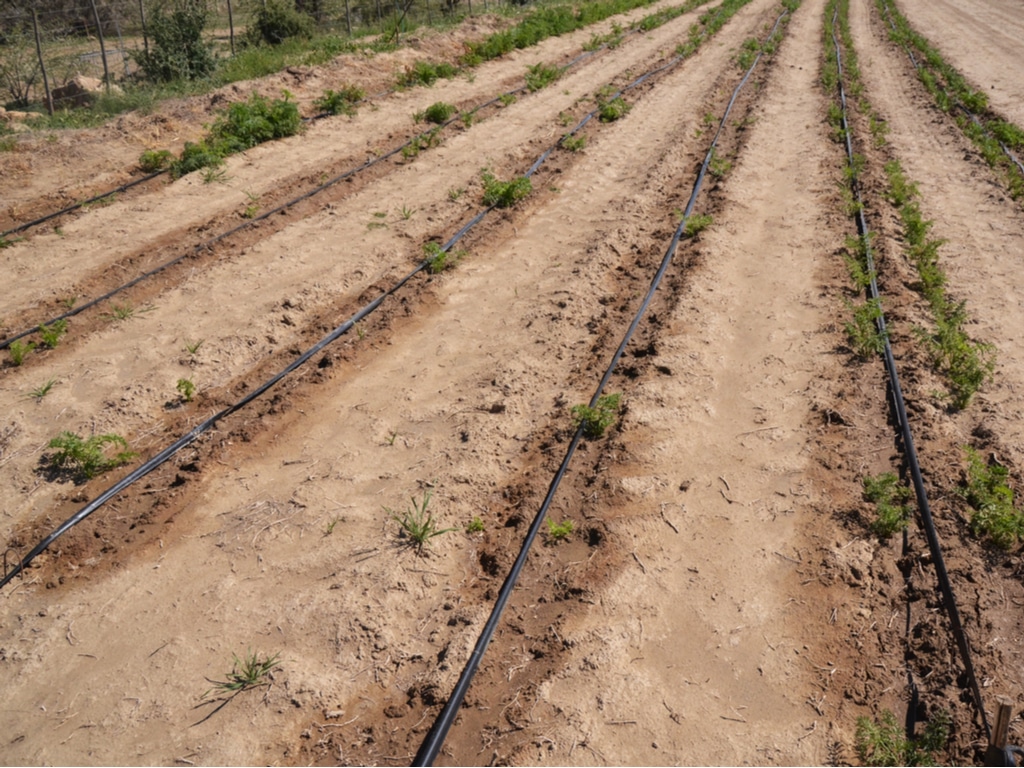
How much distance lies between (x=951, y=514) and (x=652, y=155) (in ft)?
26.3

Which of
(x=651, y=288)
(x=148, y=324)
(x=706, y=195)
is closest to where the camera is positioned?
(x=148, y=324)

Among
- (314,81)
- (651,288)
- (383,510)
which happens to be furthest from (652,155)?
(383,510)

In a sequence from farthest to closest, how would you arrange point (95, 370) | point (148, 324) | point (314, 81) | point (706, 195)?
point (314, 81), point (706, 195), point (148, 324), point (95, 370)

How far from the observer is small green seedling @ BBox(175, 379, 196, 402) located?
596 centimetres

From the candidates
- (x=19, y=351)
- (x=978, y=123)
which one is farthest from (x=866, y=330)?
(x=978, y=123)

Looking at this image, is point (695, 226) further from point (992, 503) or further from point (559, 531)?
point (559, 531)

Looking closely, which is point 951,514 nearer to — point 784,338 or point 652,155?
point 784,338

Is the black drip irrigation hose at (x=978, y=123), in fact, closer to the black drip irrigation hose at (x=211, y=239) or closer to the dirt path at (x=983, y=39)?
the dirt path at (x=983, y=39)

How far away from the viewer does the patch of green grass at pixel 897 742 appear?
338 centimetres

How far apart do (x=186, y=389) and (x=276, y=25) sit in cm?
1637

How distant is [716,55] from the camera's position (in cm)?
1870

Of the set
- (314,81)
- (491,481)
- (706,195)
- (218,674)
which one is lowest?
(218,674)

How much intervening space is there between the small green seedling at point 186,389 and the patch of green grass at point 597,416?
10.8 feet

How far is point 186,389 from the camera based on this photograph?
5980 millimetres
